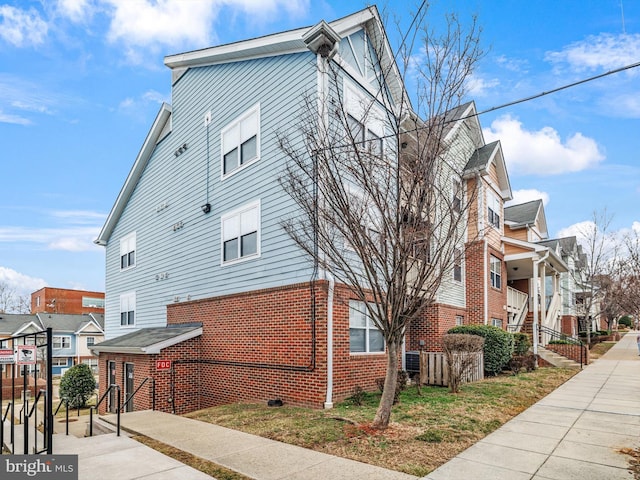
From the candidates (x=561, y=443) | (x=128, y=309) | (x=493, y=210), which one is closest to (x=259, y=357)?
(x=561, y=443)

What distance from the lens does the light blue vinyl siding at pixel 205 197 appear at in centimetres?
1154

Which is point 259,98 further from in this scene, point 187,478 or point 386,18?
point 187,478

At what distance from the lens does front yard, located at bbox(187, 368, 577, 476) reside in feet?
21.0

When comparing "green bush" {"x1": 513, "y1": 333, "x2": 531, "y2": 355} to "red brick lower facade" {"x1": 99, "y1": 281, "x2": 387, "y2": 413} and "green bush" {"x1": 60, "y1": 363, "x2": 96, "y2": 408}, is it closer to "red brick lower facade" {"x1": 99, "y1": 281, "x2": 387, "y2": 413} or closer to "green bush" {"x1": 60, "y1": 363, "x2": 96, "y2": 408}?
"red brick lower facade" {"x1": 99, "y1": 281, "x2": 387, "y2": 413}

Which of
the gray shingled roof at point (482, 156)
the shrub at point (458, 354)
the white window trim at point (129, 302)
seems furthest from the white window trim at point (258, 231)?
the gray shingled roof at point (482, 156)

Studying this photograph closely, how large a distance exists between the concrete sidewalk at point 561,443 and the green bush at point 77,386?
1765cm

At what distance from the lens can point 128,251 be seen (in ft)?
67.9

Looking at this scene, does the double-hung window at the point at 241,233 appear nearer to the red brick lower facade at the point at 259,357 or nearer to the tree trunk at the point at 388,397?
the red brick lower facade at the point at 259,357

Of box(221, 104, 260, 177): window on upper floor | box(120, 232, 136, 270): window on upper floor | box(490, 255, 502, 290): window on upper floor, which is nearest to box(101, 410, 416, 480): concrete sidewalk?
box(221, 104, 260, 177): window on upper floor

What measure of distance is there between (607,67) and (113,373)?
672 inches

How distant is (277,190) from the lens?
38.1ft

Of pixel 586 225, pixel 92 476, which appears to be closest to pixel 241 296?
pixel 92 476

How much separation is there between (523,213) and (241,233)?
67.3 feet

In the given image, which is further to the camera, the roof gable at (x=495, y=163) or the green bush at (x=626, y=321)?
the green bush at (x=626, y=321)
